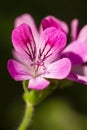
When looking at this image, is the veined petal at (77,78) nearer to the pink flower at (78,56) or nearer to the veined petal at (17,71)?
the pink flower at (78,56)

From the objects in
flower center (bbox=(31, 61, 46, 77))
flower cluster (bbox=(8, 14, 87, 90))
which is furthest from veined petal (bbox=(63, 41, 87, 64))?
flower center (bbox=(31, 61, 46, 77))

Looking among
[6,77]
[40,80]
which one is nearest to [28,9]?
[6,77]

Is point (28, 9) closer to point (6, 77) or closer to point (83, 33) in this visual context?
point (6, 77)

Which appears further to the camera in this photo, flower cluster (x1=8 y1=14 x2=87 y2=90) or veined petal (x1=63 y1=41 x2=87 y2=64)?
veined petal (x1=63 y1=41 x2=87 y2=64)

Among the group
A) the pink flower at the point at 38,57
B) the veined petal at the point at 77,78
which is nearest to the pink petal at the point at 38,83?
the pink flower at the point at 38,57

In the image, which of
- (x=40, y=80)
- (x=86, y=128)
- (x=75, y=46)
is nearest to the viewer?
(x=40, y=80)

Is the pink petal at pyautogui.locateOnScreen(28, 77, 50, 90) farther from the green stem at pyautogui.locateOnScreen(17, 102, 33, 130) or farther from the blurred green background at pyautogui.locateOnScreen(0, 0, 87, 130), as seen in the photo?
the blurred green background at pyautogui.locateOnScreen(0, 0, 87, 130)

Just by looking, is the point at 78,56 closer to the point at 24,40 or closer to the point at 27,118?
the point at 24,40
